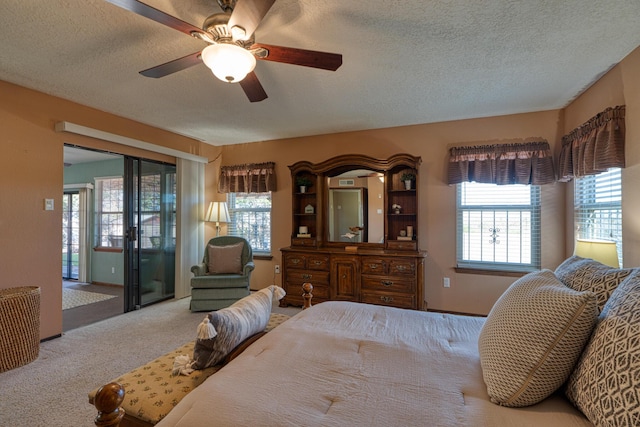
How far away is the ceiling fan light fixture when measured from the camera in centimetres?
160

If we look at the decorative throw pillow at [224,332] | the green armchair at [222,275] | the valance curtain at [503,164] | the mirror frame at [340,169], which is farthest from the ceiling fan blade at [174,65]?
the valance curtain at [503,164]

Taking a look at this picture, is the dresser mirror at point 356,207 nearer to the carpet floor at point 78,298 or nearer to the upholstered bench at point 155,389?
the upholstered bench at point 155,389

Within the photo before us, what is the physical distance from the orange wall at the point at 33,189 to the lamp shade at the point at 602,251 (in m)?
4.93

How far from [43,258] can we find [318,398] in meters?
3.53

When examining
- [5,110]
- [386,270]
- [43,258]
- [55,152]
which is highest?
[5,110]

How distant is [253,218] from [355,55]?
3.42m

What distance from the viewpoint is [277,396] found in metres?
1.01

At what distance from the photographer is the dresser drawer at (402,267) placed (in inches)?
138

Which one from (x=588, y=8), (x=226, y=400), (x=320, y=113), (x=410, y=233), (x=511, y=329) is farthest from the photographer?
(x=410, y=233)

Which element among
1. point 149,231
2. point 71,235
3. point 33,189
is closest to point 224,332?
point 33,189

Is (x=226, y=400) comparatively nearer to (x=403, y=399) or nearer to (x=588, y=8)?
(x=403, y=399)

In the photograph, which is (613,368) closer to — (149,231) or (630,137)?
(630,137)

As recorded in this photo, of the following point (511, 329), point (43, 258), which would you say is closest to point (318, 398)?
point (511, 329)

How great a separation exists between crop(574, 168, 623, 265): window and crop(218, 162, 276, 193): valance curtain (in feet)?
12.8
